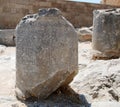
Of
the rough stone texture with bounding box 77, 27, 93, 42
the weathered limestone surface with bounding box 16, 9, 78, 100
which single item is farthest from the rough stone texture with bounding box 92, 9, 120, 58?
the rough stone texture with bounding box 77, 27, 93, 42

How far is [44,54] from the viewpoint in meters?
3.90

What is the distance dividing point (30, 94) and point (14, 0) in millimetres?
8373

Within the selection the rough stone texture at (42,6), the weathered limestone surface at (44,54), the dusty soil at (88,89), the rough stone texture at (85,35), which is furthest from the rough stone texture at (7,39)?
the weathered limestone surface at (44,54)

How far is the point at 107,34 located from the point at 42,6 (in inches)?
230

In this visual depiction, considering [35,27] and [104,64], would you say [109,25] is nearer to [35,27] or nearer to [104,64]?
[104,64]

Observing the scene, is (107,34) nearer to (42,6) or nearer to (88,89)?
(88,89)

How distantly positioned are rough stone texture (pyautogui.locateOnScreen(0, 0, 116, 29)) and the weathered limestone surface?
773 centimetres

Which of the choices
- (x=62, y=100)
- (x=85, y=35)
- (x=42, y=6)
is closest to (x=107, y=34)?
(x=62, y=100)

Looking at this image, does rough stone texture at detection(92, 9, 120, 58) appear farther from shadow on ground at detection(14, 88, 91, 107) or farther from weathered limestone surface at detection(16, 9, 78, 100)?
weathered limestone surface at detection(16, 9, 78, 100)

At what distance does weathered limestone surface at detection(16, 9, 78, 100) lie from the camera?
3.91 metres

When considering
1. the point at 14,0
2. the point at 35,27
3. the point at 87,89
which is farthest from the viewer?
the point at 14,0

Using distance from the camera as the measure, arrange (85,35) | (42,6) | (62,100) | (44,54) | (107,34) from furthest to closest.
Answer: (42,6)
(85,35)
(107,34)
(62,100)
(44,54)

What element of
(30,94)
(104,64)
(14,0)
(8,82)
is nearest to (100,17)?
(104,64)

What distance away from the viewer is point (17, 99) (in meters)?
4.08
